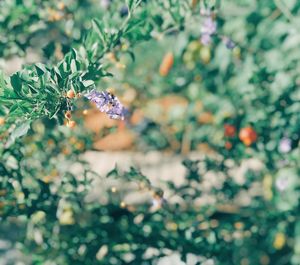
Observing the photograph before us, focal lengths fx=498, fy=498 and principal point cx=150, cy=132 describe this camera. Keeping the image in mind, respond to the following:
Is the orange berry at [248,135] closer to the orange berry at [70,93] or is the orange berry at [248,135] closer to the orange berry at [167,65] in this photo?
the orange berry at [167,65]

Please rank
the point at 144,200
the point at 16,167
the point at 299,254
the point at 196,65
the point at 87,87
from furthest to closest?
1. the point at 144,200
2. the point at 196,65
3. the point at 299,254
4. the point at 16,167
5. the point at 87,87

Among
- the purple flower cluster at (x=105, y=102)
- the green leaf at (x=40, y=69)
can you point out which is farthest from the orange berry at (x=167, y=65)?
the green leaf at (x=40, y=69)

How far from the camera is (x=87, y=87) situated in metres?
1.17

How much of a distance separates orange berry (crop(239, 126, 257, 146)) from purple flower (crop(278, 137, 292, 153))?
0.39 feet

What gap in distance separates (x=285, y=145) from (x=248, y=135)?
16 cm

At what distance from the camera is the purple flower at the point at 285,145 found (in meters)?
2.08

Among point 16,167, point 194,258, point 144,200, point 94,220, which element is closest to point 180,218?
point 194,258

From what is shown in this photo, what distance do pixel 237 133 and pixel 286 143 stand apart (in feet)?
0.82

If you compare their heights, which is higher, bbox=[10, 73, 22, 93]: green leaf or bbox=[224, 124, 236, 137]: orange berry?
bbox=[224, 124, 236, 137]: orange berry

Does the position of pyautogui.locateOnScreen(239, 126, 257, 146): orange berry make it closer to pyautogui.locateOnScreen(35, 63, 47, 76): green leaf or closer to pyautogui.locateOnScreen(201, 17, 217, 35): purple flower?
pyautogui.locateOnScreen(201, 17, 217, 35): purple flower

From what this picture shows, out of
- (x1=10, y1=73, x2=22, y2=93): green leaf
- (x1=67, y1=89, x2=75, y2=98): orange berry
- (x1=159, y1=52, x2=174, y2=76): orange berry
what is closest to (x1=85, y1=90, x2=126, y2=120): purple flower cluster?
(x1=67, y1=89, x2=75, y2=98): orange berry

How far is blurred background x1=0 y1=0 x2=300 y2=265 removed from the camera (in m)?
Answer: 1.79

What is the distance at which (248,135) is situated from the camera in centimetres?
216

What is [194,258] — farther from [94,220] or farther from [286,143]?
[286,143]
